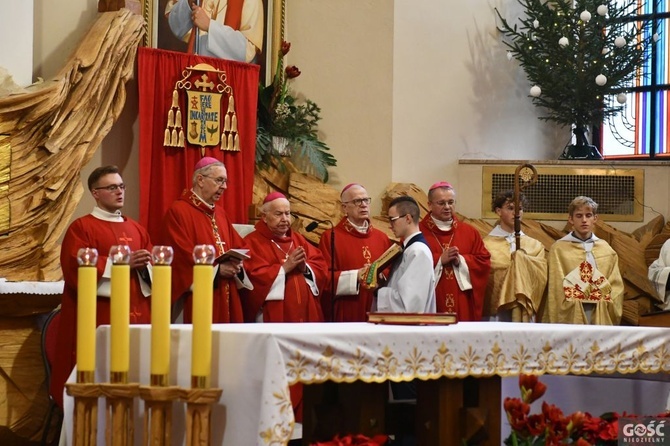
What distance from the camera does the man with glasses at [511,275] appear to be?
8016mm

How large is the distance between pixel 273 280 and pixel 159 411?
3245 mm

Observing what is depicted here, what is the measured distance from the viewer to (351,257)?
7797mm

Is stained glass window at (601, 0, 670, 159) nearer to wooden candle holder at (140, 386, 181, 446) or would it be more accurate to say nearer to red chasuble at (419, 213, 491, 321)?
red chasuble at (419, 213, 491, 321)

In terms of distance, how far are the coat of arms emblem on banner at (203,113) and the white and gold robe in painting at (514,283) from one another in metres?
2.60

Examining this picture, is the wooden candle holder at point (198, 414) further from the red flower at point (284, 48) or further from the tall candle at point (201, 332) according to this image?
the red flower at point (284, 48)

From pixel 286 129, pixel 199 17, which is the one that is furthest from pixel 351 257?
pixel 199 17

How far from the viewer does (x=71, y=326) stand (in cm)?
624

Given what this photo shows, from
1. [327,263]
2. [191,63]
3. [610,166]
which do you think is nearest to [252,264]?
[327,263]

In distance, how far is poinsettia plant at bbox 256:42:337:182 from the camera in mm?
9828

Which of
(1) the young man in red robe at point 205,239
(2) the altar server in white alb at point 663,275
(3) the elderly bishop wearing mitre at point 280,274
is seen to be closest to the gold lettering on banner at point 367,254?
(3) the elderly bishop wearing mitre at point 280,274

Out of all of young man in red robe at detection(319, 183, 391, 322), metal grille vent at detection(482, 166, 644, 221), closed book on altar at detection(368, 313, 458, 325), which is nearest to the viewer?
closed book on altar at detection(368, 313, 458, 325)

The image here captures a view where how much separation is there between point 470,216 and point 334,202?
5.54 ft

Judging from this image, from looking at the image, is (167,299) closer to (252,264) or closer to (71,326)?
(71,326)

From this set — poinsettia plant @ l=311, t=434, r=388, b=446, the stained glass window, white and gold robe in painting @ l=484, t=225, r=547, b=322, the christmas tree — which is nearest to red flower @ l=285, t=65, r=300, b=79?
the christmas tree
